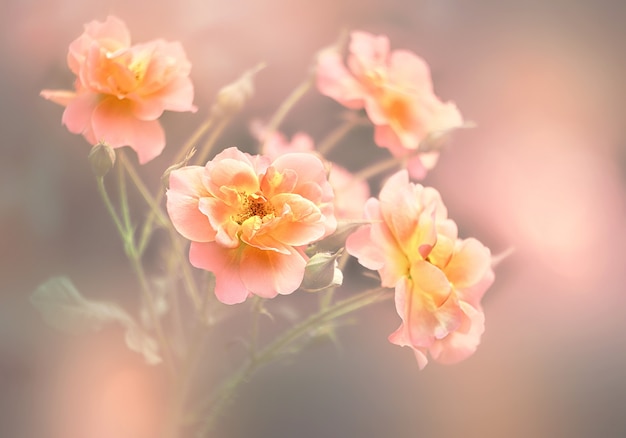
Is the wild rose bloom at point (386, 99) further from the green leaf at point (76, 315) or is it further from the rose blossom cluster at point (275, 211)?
the green leaf at point (76, 315)

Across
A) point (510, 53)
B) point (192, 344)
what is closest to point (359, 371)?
point (192, 344)

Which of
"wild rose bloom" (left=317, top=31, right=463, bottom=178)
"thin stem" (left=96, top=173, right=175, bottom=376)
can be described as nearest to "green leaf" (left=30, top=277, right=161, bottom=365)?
"thin stem" (left=96, top=173, right=175, bottom=376)

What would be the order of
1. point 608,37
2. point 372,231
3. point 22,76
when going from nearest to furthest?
1. point 372,231
2. point 22,76
3. point 608,37

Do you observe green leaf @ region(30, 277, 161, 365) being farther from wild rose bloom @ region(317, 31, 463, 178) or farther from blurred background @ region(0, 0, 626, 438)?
wild rose bloom @ region(317, 31, 463, 178)

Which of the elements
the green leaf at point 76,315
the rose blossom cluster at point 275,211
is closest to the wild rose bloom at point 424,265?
the rose blossom cluster at point 275,211

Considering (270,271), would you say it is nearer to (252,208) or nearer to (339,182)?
(252,208)

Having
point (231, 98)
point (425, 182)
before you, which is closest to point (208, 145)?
point (231, 98)

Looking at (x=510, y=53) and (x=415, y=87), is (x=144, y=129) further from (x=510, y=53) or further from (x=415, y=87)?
(x=510, y=53)
